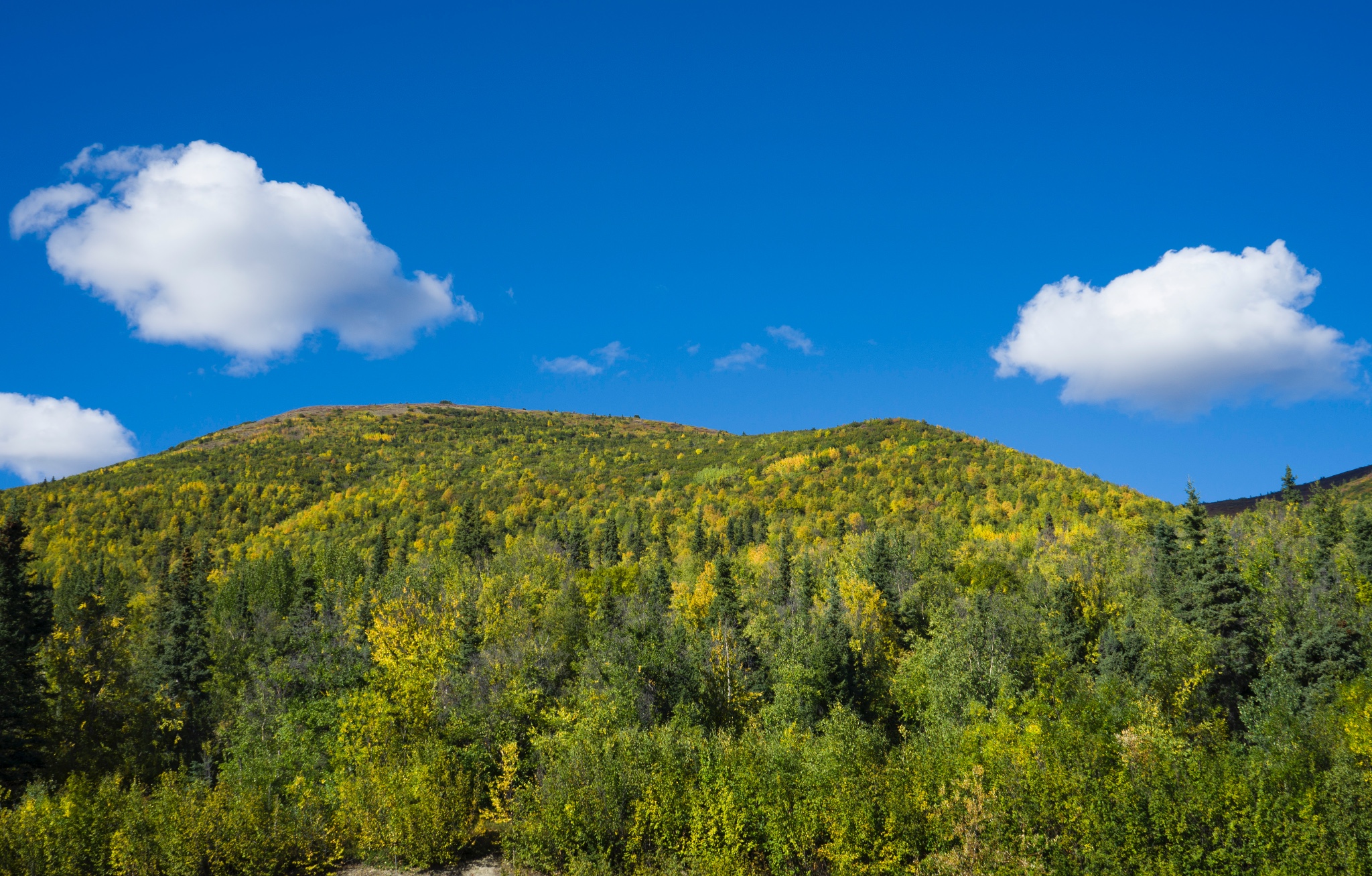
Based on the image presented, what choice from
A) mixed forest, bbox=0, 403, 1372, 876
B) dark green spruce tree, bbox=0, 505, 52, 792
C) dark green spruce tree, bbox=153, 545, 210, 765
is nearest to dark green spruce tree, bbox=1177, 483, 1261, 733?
mixed forest, bbox=0, 403, 1372, 876

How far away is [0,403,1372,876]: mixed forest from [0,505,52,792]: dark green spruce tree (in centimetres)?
18

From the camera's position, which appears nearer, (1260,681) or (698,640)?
(1260,681)

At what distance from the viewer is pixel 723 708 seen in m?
55.4

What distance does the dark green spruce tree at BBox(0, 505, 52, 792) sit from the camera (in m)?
39.8

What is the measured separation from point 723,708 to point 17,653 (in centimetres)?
4174

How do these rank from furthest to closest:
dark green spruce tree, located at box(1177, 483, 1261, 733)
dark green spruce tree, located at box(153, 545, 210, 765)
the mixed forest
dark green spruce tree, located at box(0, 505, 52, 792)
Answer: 1. dark green spruce tree, located at box(153, 545, 210, 765)
2. dark green spruce tree, located at box(1177, 483, 1261, 733)
3. dark green spruce tree, located at box(0, 505, 52, 792)
4. the mixed forest

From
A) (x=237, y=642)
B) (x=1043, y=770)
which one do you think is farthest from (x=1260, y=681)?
(x=237, y=642)

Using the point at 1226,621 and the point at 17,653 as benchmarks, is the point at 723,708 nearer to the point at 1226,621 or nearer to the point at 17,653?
the point at 1226,621

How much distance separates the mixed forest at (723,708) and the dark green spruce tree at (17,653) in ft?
0.58

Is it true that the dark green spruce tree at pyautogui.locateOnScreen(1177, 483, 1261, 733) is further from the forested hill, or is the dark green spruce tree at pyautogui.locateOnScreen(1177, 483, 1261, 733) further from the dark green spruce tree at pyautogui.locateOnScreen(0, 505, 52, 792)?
the dark green spruce tree at pyautogui.locateOnScreen(0, 505, 52, 792)

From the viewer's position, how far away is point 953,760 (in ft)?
113

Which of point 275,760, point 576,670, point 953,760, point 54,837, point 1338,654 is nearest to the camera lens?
point 54,837

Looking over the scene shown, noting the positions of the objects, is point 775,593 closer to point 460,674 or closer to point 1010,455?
point 460,674

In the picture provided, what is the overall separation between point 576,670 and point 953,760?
1271 inches
